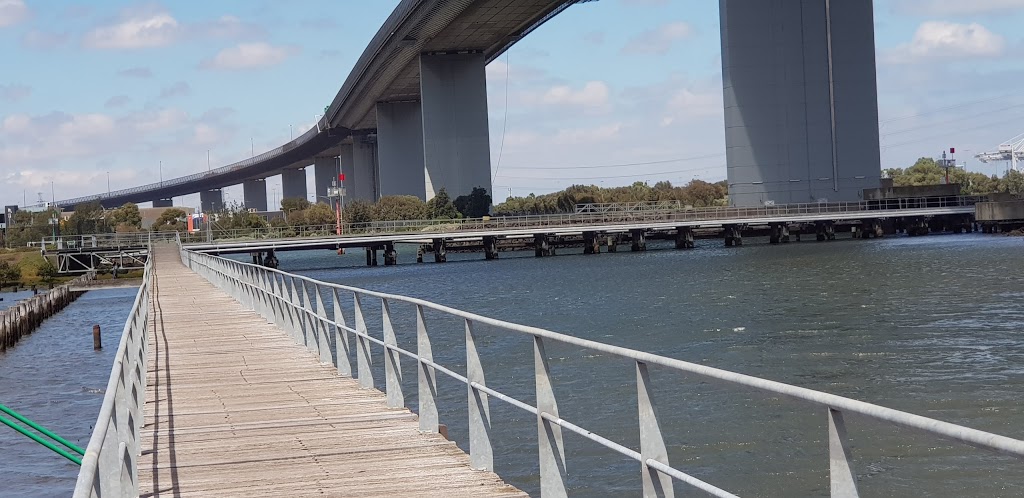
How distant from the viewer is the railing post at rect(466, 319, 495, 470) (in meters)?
9.56

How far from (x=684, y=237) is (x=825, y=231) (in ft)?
40.2

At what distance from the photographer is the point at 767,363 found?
1139 inches

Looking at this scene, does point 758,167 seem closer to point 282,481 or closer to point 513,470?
point 513,470

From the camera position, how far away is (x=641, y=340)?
117 feet

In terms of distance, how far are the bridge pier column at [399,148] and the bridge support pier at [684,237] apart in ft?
158

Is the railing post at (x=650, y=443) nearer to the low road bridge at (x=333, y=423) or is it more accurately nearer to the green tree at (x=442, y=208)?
the low road bridge at (x=333, y=423)

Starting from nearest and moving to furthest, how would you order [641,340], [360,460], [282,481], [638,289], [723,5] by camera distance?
[282,481] → [360,460] → [641,340] → [638,289] → [723,5]

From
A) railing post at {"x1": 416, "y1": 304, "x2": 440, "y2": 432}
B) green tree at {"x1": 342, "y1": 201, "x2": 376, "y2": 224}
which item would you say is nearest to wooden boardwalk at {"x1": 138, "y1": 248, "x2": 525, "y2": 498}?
railing post at {"x1": 416, "y1": 304, "x2": 440, "y2": 432}

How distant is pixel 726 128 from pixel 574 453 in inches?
3182

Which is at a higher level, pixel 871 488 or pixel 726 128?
pixel 726 128

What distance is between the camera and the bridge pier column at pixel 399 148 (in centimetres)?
14188

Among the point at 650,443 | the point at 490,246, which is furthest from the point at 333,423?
the point at 490,246

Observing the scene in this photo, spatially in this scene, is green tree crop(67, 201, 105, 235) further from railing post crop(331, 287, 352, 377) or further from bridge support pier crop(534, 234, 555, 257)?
railing post crop(331, 287, 352, 377)

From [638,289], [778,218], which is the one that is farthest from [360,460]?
[778,218]
